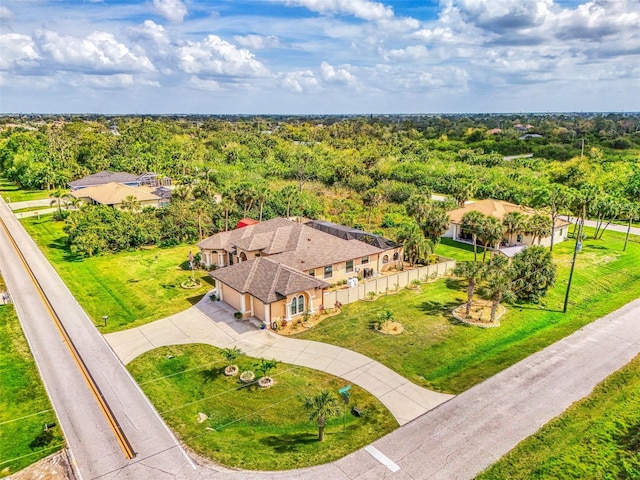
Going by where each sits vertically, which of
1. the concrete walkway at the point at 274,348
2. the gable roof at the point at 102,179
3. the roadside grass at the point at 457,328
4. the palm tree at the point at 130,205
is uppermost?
the gable roof at the point at 102,179

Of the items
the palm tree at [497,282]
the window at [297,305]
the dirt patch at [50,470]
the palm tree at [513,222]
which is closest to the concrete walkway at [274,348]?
the window at [297,305]

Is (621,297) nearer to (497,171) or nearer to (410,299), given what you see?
(410,299)

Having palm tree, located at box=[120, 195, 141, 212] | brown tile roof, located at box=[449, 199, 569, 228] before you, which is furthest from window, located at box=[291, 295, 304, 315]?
palm tree, located at box=[120, 195, 141, 212]

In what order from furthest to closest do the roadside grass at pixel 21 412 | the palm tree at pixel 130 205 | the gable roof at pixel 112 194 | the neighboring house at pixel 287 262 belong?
the gable roof at pixel 112 194 < the palm tree at pixel 130 205 < the neighboring house at pixel 287 262 < the roadside grass at pixel 21 412

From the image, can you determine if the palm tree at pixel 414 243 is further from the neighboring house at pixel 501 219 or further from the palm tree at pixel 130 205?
the palm tree at pixel 130 205

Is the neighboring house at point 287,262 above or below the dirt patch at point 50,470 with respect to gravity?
above

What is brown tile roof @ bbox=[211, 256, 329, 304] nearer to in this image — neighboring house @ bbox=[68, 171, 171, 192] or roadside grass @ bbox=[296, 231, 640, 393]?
roadside grass @ bbox=[296, 231, 640, 393]

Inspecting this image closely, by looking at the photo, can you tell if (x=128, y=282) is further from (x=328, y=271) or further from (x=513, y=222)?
(x=513, y=222)
